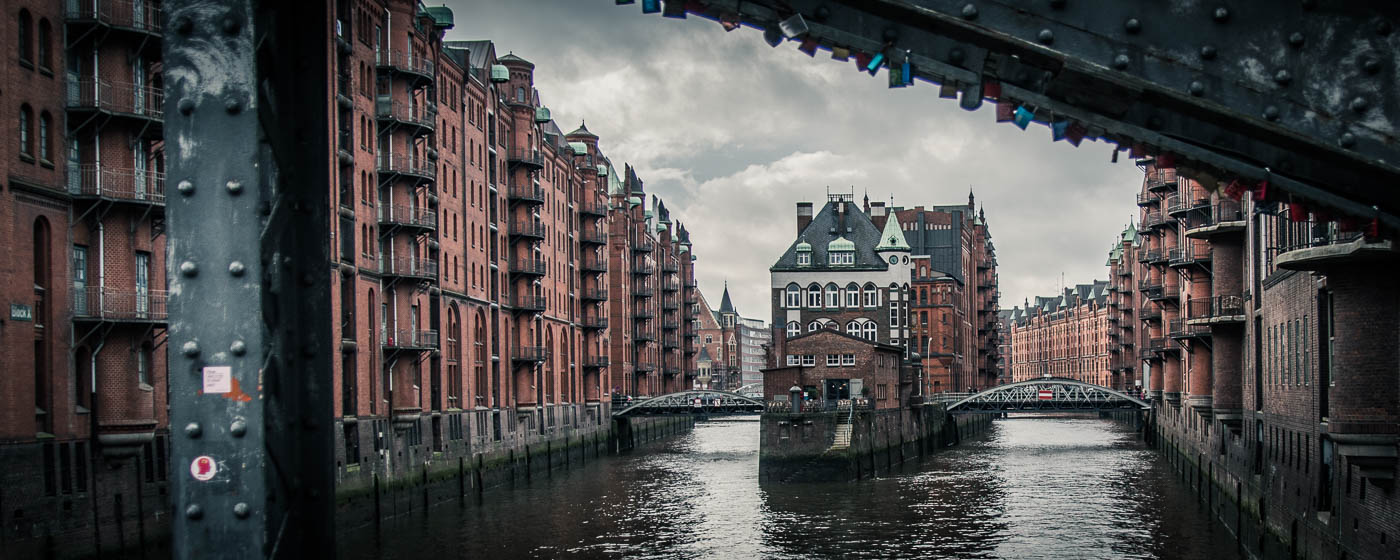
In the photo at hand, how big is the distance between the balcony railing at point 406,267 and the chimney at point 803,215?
55.3m

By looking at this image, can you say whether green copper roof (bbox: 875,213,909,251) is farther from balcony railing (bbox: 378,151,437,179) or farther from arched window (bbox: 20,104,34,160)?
arched window (bbox: 20,104,34,160)

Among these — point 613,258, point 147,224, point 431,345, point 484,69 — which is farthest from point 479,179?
point 613,258

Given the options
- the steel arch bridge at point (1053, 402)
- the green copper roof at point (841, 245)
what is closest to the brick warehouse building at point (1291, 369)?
the steel arch bridge at point (1053, 402)

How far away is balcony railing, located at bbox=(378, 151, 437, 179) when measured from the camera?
4762 cm

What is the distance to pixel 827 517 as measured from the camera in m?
45.2

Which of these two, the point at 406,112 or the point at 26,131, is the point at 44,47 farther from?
the point at 406,112

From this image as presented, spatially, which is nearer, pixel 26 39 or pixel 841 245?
pixel 26 39

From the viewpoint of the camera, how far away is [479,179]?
61.7 meters

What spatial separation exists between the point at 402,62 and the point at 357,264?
785 centimetres

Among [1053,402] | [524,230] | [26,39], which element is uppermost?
[26,39]

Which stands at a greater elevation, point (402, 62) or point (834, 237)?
point (402, 62)

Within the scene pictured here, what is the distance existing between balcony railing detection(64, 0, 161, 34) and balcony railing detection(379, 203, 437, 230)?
1660 centimetres

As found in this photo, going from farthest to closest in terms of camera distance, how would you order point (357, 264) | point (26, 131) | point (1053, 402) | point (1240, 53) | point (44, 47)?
point (1053, 402) < point (357, 264) < point (44, 47) < point (26, 131) < point (1240, 53)

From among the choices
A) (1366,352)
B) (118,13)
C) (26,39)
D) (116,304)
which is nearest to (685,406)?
(116,304)
